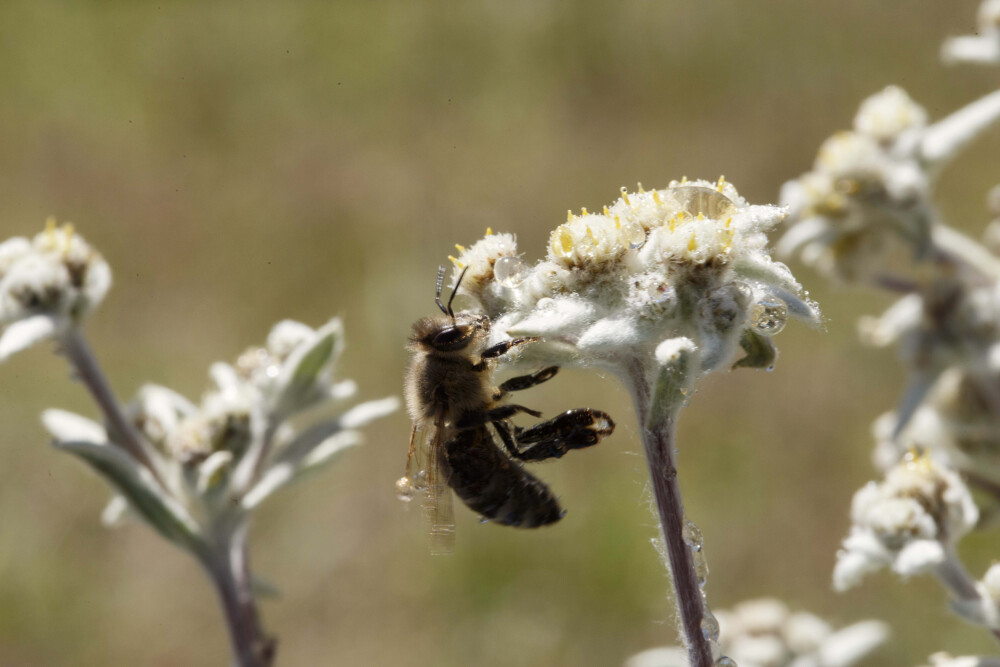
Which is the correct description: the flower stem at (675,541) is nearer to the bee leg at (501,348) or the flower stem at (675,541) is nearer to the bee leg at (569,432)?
the bee leg at (501,348)

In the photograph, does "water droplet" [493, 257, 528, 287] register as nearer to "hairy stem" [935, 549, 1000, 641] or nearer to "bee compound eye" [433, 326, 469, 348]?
"bee compound eye" [433, 326, 469, 348]

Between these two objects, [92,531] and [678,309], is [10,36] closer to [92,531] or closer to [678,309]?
[92,531]

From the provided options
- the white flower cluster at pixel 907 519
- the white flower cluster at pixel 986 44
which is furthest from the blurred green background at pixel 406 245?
the white flower cluster at pixel 907 519

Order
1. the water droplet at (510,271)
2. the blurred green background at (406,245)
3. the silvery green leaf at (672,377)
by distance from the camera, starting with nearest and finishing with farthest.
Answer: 1. the silvery green leaf at (672,377)
2. the water droplet at (510,271)
3. the blurred green background at (406,245)

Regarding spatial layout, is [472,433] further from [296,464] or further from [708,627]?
[708,627]

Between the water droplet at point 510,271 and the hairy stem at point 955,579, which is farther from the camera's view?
the hairy stem at point 955,579
